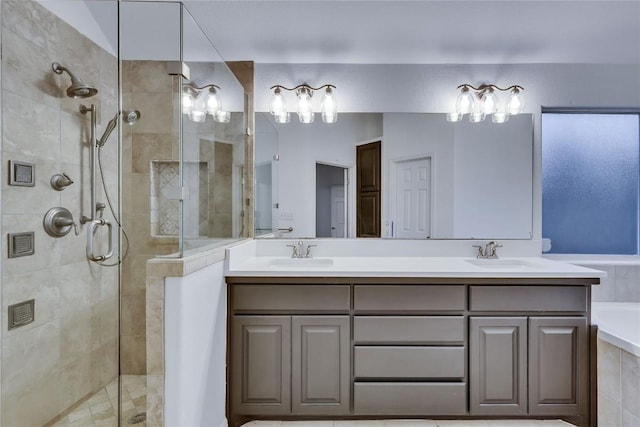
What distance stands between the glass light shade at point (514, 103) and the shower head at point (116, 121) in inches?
96.6

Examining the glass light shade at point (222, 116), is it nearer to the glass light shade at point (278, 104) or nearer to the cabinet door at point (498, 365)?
the glass light shade at point (278, 104)

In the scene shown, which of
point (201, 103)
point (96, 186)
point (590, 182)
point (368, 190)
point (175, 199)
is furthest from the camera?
point (590, 182)

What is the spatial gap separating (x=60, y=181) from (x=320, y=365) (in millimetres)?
1702

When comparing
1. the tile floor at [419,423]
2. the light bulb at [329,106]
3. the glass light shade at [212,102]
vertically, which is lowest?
the tile floor at [419,423]

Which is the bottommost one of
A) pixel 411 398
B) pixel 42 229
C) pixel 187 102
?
pixel 411 398

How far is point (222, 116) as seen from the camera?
2053 mm

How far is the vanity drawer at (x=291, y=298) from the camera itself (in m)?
1.93

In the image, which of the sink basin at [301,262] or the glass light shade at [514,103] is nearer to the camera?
the sink basin at [301,262]

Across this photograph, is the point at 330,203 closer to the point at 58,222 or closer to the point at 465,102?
the point at 465,102

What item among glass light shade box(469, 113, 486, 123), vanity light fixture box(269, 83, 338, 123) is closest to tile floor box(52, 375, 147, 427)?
vanity light fixture box(269, 83, 338, 123)

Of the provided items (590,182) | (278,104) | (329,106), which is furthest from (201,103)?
(590,182)

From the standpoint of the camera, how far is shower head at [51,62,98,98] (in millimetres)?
1886

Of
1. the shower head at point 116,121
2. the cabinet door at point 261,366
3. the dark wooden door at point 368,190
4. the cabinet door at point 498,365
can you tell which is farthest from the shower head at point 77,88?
the cabinet door at point 498,365

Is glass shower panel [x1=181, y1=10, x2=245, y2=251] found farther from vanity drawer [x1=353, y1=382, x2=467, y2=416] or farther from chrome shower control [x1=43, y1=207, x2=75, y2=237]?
vanity drawer [x1=353, y1=382, x2=467, y2=416]
